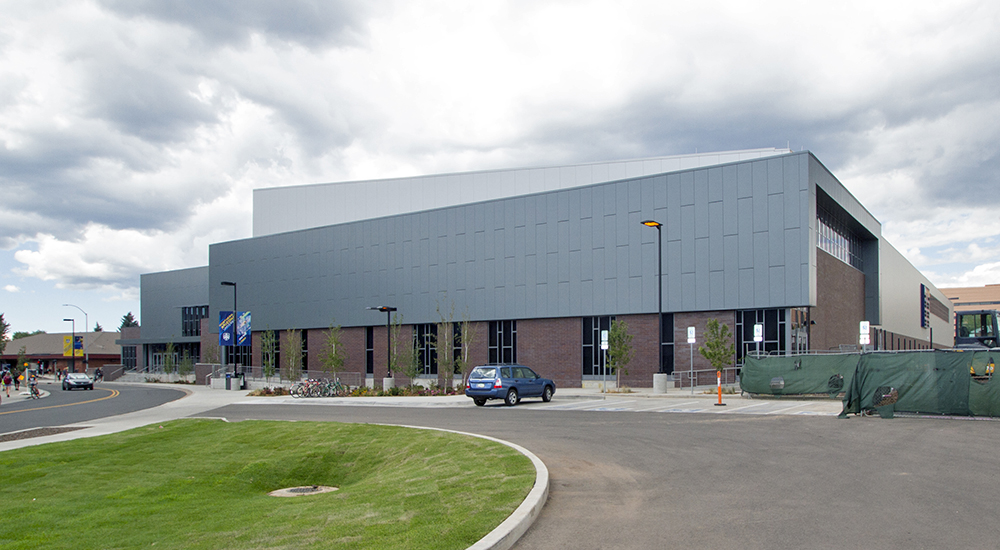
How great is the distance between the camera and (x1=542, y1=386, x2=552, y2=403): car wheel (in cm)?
2978

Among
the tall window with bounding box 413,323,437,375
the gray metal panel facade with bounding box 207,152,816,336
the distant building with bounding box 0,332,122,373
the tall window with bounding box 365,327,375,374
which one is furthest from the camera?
the distant building with bounding box 0,332,122,373

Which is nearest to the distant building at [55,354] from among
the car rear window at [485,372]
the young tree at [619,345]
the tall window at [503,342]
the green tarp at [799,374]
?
the tall window at [503,342]

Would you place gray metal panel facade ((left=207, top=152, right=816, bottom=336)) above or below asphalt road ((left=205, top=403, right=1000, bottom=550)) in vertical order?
above

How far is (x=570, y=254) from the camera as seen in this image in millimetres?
43750

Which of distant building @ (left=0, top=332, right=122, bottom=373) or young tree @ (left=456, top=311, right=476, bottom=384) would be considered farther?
distant building @ (left=0, top=332, right=122, bottom=373)

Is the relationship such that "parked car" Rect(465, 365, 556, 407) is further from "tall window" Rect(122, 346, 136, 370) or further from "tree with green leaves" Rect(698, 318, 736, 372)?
"tall window" Rect(122, 346, 136, 370)

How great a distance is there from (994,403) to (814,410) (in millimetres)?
4815

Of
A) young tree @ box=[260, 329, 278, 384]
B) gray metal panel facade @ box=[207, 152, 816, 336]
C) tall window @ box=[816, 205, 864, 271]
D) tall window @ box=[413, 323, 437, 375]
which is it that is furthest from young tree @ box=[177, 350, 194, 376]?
tall window @ box=[816, 205, 864, 271]

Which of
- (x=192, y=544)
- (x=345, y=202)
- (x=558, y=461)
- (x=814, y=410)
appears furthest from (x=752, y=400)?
(x=345, y=202)

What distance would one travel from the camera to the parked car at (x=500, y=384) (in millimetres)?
27578

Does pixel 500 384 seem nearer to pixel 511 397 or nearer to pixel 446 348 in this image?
pixel 511 397

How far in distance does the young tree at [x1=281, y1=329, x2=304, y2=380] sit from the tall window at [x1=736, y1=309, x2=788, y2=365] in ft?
102

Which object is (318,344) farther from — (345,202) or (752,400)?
(752,400)

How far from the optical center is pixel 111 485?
12.1m
